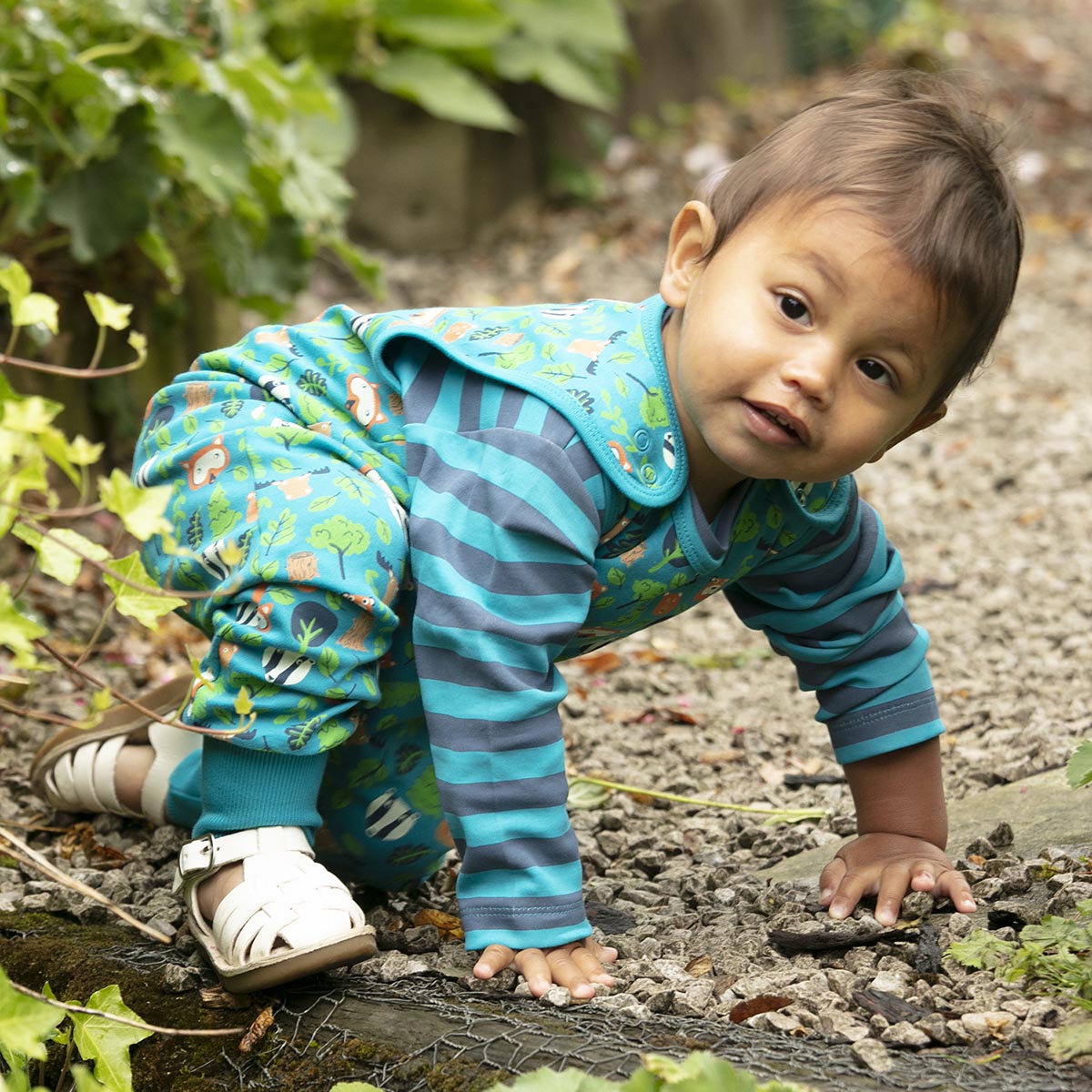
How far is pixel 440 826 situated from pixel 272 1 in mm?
3596

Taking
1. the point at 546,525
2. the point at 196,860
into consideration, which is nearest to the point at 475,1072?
the point at 196,860

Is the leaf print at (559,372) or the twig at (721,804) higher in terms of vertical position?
the leaf print at (559,372)

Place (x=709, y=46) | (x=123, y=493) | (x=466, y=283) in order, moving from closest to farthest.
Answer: (x=123, y=493) → (x=466, y=283) → (x=709, y=46)

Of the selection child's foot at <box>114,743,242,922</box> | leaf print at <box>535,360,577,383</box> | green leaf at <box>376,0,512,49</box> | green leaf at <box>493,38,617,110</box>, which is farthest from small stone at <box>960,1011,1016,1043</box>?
green leaf at <box>493,38,617,110</box>

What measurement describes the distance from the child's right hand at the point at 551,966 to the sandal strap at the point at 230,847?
278 millimetres

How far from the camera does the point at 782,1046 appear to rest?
1511 millimetres

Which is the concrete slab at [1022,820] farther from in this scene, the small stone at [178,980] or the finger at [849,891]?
the small stone at [178,980]

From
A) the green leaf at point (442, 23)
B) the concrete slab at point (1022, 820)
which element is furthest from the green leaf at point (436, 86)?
the concrete slab at point (1022, 820)

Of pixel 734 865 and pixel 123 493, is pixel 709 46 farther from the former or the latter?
pixel 123 493

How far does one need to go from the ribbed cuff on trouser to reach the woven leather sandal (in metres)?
0.39

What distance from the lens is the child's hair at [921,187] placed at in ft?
5.53

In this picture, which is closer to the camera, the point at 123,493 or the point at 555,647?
the point at 123,493

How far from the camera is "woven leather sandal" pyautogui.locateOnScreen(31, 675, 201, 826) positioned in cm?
221

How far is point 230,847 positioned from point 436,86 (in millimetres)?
4106
